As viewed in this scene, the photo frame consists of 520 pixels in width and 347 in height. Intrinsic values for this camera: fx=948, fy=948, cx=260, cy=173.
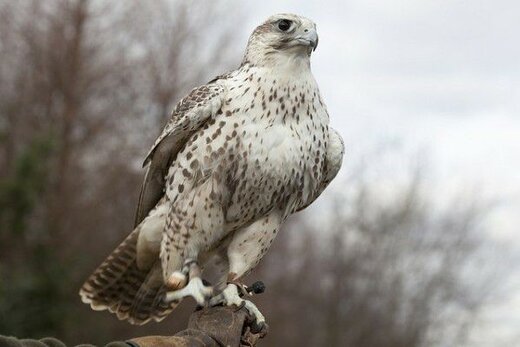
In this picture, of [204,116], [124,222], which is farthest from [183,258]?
[124,222]

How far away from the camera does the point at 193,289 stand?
4418mm

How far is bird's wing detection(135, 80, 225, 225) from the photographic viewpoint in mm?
4547

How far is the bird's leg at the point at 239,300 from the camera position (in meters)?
4.37

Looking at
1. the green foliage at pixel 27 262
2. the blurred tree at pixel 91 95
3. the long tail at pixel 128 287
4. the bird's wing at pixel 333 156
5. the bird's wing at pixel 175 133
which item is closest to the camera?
the bird's wing at pixel 175 133

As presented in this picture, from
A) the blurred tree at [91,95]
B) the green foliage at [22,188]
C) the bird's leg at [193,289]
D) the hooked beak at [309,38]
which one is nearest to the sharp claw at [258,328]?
the bird's leg at [193,289]

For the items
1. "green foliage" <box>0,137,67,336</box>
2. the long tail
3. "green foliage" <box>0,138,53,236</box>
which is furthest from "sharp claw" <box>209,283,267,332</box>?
"green foliage" <box>0,138,53,236</box>

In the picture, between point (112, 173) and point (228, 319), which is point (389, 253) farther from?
point (228, 319)

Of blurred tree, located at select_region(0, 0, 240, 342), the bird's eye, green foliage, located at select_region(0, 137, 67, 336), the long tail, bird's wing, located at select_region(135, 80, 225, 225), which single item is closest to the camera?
bird's wing, located at select_region(135, 80, 225, 225)

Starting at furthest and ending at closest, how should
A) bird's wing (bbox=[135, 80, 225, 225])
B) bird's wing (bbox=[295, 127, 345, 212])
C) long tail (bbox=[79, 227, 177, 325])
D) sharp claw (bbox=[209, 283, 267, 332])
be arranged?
long tail (bbox=[79, 227, 177, 325]), bird's wing (bbox=[295, 127, 345, 212]), bird's wing (bbox=[135, 80, 225, 225]), sharp claw (bbox=[209, 283, 267, 332])

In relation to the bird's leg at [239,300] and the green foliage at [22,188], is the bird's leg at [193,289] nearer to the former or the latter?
the bird's leg at [239,300]

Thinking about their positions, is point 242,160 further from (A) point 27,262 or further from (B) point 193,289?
(A) point 27,262

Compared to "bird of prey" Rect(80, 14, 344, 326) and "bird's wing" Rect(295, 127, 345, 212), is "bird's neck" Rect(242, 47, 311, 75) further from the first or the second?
"bird's wing" Rect(295, 127, 345, 212)

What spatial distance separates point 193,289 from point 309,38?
4.35 feet

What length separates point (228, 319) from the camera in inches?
170
